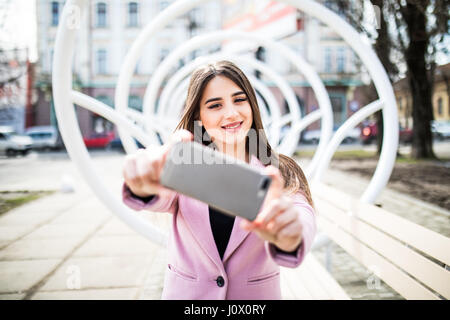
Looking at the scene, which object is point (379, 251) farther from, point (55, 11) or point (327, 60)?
point (55, 11)

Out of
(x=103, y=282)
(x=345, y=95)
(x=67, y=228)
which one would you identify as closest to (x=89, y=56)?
(x=345, y=95)

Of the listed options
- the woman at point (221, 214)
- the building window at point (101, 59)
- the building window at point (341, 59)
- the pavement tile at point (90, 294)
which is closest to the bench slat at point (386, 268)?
the woman at point (221, 214)

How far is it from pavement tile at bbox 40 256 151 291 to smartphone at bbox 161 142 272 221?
2169mm

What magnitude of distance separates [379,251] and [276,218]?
1155 mm

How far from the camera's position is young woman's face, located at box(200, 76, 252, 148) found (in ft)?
3.69

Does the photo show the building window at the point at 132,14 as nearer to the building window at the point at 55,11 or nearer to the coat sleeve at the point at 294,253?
the building window at the point at 55,11

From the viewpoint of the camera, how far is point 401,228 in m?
1.43

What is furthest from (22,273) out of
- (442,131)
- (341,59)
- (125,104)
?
(442,131)

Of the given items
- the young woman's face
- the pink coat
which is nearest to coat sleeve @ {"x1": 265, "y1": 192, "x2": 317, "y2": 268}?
the pink coat

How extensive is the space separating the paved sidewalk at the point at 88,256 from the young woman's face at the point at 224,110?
0.52 meters

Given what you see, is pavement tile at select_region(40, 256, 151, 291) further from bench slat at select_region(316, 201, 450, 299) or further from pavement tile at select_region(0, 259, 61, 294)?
bench slat at select_region(316, 201, 450, 299)

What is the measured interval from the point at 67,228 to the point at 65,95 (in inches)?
113

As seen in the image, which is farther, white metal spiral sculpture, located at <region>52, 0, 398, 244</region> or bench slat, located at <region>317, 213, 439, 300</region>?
white metal spiral sculpture, located at <region>52, 0, 398, 244</region>
